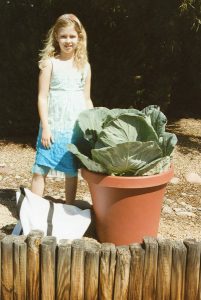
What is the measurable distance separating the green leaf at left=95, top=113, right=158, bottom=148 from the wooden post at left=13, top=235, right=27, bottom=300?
3.02 feet

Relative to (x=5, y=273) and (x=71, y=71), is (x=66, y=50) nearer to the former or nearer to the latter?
(x=71, y=71)

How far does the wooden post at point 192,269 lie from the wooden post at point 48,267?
731 millimetres

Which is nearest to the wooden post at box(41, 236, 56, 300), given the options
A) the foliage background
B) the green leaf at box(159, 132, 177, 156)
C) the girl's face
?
the green leaf at box(159, 132, 177, 156)

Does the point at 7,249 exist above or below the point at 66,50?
below

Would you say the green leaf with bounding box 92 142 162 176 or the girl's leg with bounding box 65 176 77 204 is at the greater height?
the green leaf with bounding box 92 142 162 176

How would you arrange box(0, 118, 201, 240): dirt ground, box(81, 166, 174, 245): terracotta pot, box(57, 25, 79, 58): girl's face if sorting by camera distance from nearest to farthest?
box(81, 166, 174, 245): terracotta pot < box(57, 25, 79, 58): girl's face < box(0, 118, 201, 240): dirt ground

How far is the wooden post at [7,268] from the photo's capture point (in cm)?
261

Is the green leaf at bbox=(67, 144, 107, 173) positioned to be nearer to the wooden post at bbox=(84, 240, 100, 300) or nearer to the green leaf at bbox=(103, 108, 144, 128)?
the green leaf at bbox=(103, 108, 144, 128)

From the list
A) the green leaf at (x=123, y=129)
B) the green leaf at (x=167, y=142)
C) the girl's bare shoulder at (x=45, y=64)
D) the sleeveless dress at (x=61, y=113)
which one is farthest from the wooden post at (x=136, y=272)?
the girl's bare shoulder at (x=45, y=64)

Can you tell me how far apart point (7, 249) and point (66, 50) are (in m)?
1.67

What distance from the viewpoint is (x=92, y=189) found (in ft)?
11.2

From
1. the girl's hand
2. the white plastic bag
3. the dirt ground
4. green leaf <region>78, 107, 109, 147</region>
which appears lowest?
the dirt ground

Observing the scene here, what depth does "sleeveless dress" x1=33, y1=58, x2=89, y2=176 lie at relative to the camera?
367 centimetres

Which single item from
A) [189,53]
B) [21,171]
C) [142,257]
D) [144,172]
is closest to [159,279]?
[142,257]
